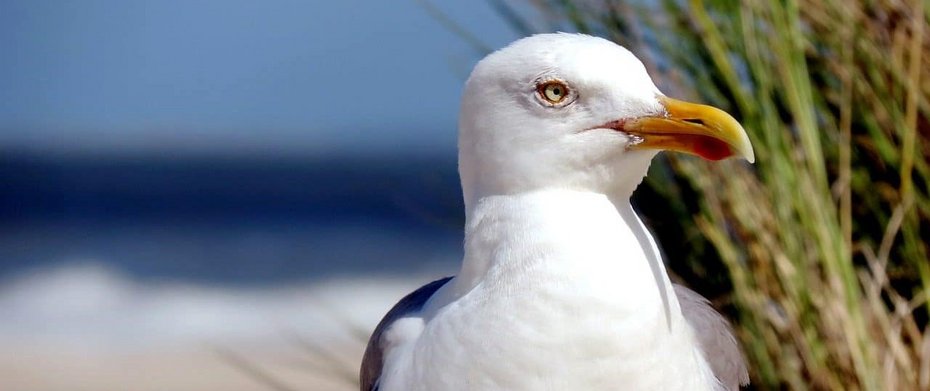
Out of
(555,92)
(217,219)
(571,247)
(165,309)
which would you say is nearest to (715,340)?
(571,247)

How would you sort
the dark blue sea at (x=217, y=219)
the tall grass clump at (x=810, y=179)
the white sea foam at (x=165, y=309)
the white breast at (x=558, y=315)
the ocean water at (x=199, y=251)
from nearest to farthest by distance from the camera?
the white breast at (x=558, y=315)
the tall grass clump at (x=810, y=179)
the white sea foam at (x=165, y=309)
the ocean water at (x=199, y=251)
the dark blue sea at (x=217, y=219)

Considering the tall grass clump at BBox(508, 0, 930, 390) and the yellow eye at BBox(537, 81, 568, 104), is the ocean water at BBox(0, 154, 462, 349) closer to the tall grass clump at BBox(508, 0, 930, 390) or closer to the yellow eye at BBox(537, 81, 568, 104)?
the tall grass clump at BBox(508, 0, 930, 390)

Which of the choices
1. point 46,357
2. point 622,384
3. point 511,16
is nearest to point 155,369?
point 46,357

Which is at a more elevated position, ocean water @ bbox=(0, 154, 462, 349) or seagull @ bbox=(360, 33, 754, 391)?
ocean water @ bbox=(0, 154, 462, 349)

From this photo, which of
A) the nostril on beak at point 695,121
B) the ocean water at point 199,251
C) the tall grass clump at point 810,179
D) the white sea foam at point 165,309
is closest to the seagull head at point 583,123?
the nostril on beak at point 695,121

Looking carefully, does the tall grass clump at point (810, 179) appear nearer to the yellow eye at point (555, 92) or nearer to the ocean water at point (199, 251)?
the yellow eye at point (555, 92)

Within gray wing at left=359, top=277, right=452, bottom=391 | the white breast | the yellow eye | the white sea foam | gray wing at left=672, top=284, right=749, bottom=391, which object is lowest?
Result: gray wing at left=672, top=284, right=749, bottom=391

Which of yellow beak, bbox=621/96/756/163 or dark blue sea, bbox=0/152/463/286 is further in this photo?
dark blue sea, bbox=0/152/463/286

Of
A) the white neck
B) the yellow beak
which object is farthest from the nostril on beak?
the white neck
